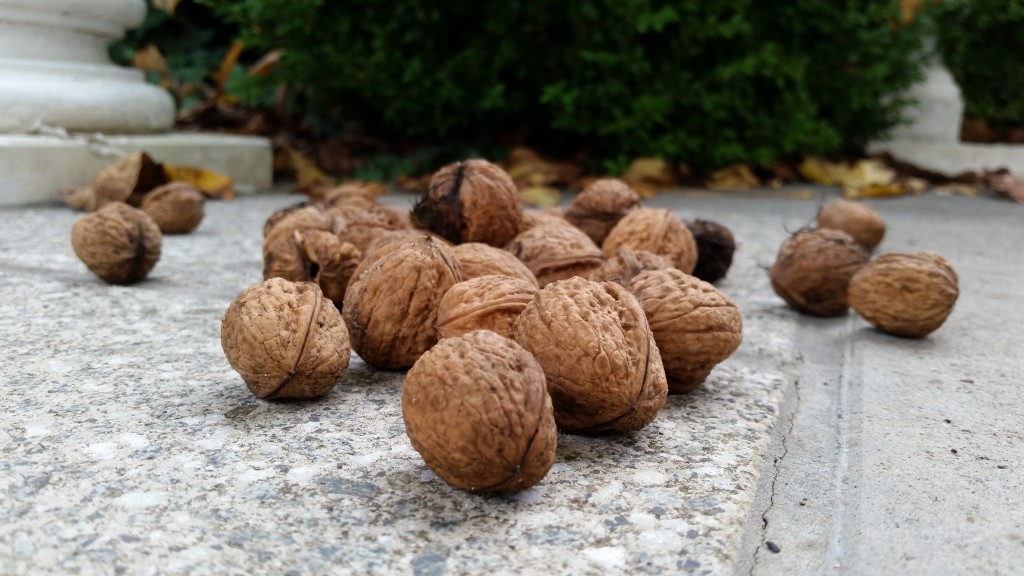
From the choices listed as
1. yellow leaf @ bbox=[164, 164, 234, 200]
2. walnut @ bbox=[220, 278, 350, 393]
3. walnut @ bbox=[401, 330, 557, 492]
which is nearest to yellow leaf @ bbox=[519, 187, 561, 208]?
yellow leaf @ bbox=[164, 164, 234, 200]

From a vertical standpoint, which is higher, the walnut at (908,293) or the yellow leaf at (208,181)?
the walnut at (908,293)

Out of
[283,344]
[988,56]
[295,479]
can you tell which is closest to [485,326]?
[283,344]

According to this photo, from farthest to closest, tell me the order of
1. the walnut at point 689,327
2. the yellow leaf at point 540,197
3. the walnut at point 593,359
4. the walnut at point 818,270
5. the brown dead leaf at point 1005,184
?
the brown dead leaf at point 1005,184 < the yellow leaf at point 540,197 < the walnut at point 818,270 < the walnut at point 689,327 < the walnut at point 593,359

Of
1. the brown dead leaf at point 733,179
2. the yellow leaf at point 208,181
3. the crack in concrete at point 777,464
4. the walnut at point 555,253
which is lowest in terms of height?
the yellow leaf at point 208,181

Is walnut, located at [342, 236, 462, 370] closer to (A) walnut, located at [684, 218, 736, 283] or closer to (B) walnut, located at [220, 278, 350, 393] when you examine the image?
(B) walnut, located at [220, 278, 350, 393]

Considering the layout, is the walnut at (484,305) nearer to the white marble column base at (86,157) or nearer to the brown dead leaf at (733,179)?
the white marble column base at (86,157)

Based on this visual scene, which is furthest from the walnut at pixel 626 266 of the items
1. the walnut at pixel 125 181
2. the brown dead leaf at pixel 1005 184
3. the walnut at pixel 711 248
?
the brown dead leaf at pixel 1005 184

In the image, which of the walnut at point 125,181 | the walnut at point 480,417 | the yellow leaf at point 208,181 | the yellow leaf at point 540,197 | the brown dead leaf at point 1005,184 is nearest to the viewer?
the walnut at point 480,417

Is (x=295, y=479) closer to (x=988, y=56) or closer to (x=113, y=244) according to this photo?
(x=113, y=244)
